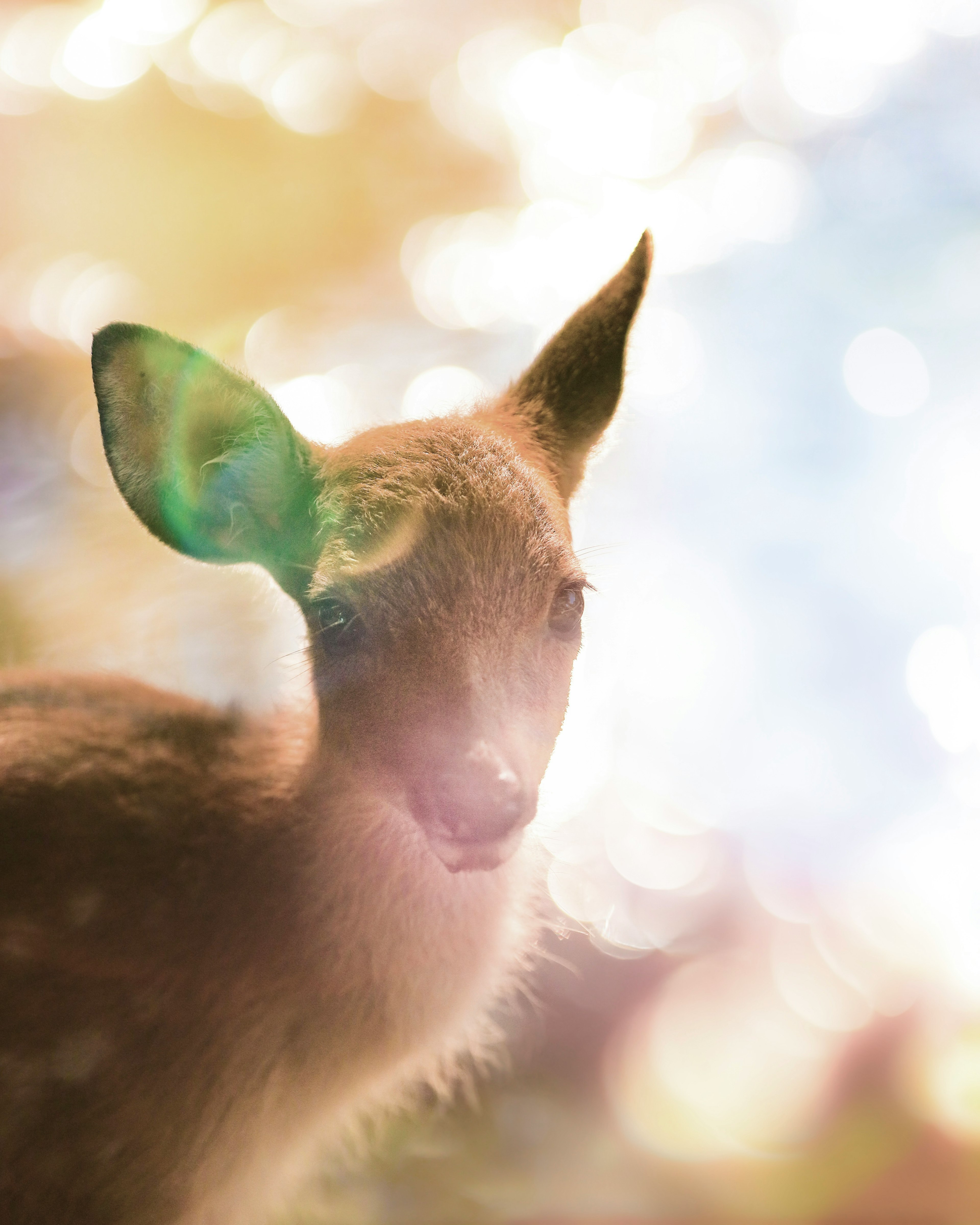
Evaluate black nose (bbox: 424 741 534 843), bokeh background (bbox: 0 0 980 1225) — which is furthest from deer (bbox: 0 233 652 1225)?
bokeh background (bbox: 0 0 980 1225)

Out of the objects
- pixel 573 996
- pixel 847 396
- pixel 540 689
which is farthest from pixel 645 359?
pixel 573 996

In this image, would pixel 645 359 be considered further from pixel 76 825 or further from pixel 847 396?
pixel 76 825

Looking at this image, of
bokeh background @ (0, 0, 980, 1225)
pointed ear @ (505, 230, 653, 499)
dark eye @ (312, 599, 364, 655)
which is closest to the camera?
dark eye @ (312, 599, 364, 655)

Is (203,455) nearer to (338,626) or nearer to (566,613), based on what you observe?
(338,626)

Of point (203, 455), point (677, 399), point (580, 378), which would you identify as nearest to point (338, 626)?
point (203, 455)

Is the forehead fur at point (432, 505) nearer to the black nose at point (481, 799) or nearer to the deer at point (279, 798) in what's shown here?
the deer at point (279, 798)

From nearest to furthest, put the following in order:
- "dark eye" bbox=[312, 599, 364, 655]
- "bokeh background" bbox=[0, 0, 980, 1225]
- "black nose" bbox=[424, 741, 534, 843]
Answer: "black nose" bbox=[424, 741, 534, 843], "dark eye" bbox=[312, 599, 364, 655], "bokeh background" bbox=[0, 0, 980, 1225]

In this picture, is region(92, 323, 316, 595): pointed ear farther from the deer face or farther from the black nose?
the black nose
